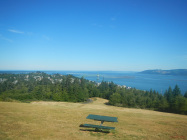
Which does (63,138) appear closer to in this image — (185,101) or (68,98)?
(185,101)

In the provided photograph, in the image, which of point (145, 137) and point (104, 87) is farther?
point (104, 87)

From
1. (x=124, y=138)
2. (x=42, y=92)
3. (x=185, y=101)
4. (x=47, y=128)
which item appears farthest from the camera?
(x=42, y=92)

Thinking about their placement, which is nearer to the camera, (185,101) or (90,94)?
(185,101)

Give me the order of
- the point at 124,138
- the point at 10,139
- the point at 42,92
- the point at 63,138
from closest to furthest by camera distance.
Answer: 1. the point at 10,139
2. the point at 63,138
3. the point at 124,138
4. the point at 42,92

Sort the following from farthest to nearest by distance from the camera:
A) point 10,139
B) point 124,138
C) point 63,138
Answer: point 124,138 → point 63,138 → point 10,139

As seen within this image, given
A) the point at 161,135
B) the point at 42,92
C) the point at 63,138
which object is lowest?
the point at 42,92

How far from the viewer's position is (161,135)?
925 centimetres

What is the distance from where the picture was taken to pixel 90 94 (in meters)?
64.0

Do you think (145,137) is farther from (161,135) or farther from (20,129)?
(20,129)

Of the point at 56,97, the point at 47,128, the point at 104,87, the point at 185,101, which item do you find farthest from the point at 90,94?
the point at 47,128

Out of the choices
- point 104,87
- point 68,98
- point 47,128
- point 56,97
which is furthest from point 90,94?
point 47,128

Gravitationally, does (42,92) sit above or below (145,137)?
below

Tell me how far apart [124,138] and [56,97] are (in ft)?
129

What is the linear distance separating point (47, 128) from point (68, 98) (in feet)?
126
